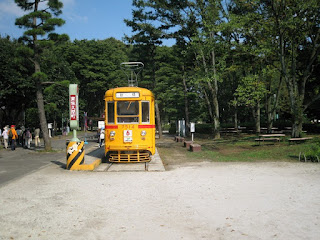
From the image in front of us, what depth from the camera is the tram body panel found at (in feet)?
→ 41.1

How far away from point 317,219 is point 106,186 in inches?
196

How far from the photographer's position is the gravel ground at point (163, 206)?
15.3ft

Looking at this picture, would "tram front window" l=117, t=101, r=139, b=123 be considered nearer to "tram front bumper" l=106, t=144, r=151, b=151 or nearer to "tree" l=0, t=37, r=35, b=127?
"tram front bumper" l=106, t=144, r=151, b=151

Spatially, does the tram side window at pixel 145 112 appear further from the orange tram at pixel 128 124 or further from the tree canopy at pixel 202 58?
the tree canopy at pixel 202 58

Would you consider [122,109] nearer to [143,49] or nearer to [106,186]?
[106,186]

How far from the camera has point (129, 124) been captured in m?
12.6

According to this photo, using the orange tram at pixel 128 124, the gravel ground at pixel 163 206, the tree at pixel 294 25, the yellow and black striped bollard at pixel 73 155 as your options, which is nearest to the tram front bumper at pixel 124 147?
the orange tram at pixel 128 124

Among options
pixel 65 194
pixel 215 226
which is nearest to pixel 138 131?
pixel 65 194

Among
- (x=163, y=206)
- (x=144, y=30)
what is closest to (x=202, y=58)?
(x=144, y=30)

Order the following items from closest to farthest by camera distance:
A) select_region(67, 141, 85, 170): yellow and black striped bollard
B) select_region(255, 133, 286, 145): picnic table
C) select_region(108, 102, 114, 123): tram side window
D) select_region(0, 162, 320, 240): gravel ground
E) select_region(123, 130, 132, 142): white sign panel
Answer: select_region(0, 162, 320, 240): gravel ground < select_region(67, 141, 85, 170): yellow and black striped bollard < select_region(123, 130, 132, 142): white sign panel < select_region(108, 102, 114, 123): tram side window < select_region(255, 133, 286, 145): picnic table

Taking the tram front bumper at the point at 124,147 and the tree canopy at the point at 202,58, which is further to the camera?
the tree canopy at the point at 202,58

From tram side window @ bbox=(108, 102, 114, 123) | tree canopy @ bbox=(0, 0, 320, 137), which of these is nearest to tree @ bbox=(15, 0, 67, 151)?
tree canopy @ bbox=(0, 0, 320, 137)

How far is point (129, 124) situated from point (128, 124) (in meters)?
0.04

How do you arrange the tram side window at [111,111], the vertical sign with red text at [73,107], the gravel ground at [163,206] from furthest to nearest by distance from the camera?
the tram side window at [111,111] < the vertical sign with red text at [73,107] < the gravel ground at [163,206]
